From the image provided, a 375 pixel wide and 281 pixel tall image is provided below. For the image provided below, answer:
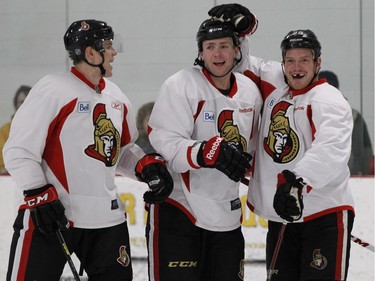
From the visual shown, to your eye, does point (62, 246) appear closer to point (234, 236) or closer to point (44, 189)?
point (44, 189)

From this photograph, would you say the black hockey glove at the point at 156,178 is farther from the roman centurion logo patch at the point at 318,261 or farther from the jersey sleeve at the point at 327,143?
the roman centurion logo patch at the point at 318,261

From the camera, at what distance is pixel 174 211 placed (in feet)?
10.7

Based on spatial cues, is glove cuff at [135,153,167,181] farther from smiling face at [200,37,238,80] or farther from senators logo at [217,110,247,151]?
smiling face at [200,37,238,80]

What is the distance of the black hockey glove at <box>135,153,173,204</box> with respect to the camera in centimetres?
312

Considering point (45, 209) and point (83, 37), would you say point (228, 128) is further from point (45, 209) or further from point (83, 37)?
point (45, 209)

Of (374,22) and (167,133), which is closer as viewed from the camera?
(167,133)

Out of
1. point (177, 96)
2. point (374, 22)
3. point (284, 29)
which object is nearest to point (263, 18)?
point (284, 29)

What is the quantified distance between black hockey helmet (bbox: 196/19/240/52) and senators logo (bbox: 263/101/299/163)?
303 mm

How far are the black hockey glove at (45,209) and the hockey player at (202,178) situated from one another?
44cm

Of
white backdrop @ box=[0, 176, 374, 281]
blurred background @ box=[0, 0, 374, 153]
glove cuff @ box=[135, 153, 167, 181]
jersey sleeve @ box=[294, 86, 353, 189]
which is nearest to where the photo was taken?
jersey sleeve @ box=[294, 86, 353, 189]

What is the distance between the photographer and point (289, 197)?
3.02m

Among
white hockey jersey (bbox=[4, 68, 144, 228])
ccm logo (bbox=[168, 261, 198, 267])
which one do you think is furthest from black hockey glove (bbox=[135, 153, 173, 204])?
ccm logo (bbox=[168, 261, 198, 267])

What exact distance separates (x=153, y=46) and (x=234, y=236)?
174 centimetres

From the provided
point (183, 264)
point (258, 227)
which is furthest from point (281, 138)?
point (258, 227)
